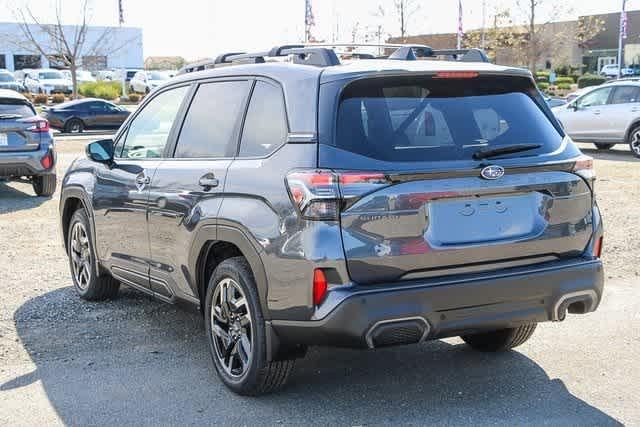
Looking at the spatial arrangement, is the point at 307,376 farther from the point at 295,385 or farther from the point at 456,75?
the point at 456,75

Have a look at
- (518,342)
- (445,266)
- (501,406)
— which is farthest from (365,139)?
(518,342)

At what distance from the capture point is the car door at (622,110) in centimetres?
1898

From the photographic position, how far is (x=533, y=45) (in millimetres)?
48500

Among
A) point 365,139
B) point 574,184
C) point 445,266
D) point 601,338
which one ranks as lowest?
Answer: point 601,338

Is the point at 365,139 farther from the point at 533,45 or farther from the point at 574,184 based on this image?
the point at 533,45

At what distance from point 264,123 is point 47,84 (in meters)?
48.6

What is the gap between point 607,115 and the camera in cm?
1958

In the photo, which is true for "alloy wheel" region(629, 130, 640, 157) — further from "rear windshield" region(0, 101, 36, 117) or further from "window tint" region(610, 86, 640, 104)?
"rear windshield" region(0, 101, 36, 117)

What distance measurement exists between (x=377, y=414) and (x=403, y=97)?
Answer: 1636mm

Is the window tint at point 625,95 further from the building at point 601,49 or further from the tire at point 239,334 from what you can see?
the building at point 601,49

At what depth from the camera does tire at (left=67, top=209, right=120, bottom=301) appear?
677cm

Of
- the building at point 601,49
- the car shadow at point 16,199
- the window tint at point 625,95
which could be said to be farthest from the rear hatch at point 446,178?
the building at point 601,49

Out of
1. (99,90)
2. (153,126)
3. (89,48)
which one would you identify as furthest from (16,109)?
(89,48)

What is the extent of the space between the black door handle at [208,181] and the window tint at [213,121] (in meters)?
0.15
